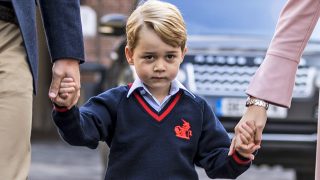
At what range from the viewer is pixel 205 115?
156 inches

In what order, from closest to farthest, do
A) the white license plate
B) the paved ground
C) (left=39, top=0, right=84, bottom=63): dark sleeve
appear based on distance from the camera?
(left=39, top=0, right=84, bottom=63): dark sleeve < the white license plate < the paved ground

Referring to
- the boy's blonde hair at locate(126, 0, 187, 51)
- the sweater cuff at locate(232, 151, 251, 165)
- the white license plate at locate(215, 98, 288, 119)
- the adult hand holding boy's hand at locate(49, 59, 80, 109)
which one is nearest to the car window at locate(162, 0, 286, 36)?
the white license plate at locate(215, 98, 288, 119)

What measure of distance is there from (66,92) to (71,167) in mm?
8229

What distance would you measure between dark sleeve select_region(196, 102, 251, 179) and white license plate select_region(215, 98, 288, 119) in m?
4.20

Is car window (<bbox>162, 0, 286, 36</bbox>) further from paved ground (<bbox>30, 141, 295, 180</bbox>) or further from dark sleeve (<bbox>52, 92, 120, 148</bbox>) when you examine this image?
dark sleeve (<bbox>52, 92, 120, 148</bbox>)

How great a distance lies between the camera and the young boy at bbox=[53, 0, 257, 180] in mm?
3809

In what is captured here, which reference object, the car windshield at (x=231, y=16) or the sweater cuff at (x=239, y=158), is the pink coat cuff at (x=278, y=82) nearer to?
the sweater cuff at (x=239, y=158)

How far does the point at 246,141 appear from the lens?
368cm

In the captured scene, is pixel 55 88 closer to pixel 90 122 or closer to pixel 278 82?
pixel 90 122

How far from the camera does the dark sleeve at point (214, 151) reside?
3855 mm

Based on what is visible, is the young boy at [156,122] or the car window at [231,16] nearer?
the young boy at [156,122]

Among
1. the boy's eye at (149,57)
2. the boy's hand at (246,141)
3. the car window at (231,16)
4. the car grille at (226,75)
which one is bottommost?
the car grille at (226,75)

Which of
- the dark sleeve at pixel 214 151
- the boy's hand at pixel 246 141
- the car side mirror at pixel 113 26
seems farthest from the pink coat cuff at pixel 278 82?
the car side mirror at pixel 113 26

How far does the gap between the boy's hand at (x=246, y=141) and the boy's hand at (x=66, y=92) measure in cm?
58
